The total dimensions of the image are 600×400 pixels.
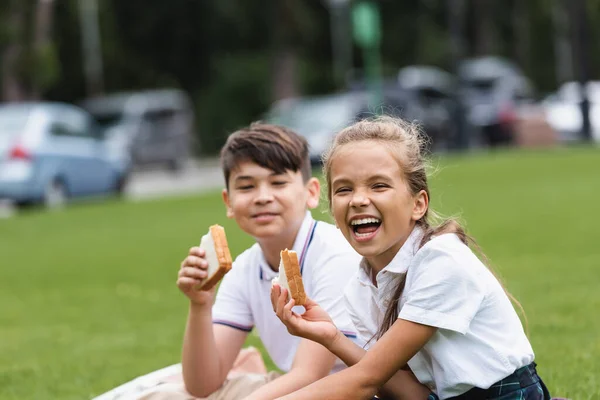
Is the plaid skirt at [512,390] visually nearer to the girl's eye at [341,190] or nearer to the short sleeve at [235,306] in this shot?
the girl's eye at [341,190]

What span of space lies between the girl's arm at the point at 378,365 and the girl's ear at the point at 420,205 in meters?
0.37

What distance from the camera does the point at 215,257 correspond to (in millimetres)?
3602

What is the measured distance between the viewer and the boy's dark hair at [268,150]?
4.16m

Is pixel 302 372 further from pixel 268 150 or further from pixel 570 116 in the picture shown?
pixel 570 116

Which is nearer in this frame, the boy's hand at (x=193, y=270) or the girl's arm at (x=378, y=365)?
the girl's arm at (x=378, y=365)

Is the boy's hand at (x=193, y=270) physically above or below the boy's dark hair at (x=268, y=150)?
below

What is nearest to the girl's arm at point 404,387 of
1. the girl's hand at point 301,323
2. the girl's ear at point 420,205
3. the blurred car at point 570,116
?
the girl's hand at point 301,323

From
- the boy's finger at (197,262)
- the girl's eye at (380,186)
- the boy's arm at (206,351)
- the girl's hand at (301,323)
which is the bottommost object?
the boy's arm at (206,351)

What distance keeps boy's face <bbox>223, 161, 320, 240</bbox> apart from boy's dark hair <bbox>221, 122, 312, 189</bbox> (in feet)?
0.08

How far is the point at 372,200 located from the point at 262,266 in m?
1.00

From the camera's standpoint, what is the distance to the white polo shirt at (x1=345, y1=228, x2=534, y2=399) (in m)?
3.21

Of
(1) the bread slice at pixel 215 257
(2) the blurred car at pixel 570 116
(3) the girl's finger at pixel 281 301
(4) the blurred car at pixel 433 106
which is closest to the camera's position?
(3) the girl's finger at pixel 281 301

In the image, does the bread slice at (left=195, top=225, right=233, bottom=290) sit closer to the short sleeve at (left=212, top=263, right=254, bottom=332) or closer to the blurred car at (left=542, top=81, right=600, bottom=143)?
the short sleeve at (left=212, top=263, right=254, bottom=332)

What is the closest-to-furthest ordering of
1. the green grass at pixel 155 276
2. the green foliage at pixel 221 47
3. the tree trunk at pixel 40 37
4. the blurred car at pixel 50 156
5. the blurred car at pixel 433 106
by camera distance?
the green grass at pixel 155 276
the blurred car at pixel 50 156
the tree trunk at pixel 40 37
the blurred car at pixel 433 106
the green foliage at pixel 221 47
